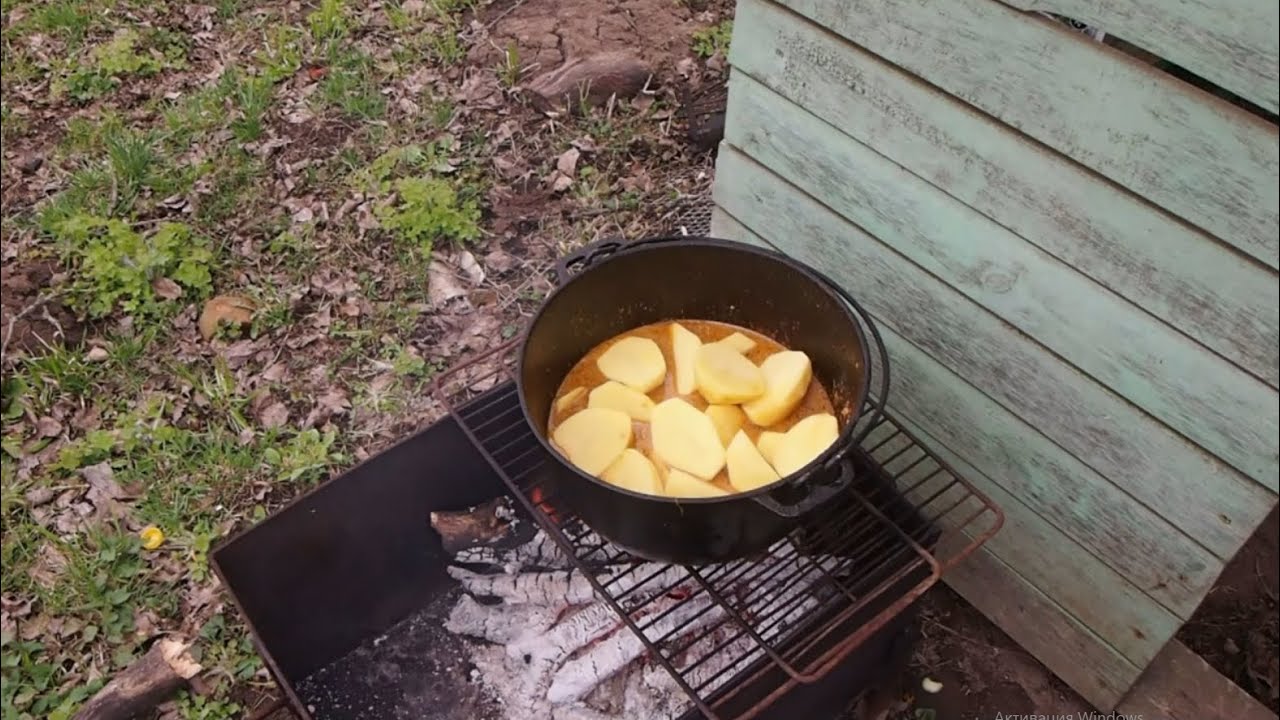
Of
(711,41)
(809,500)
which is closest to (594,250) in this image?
(809,500)

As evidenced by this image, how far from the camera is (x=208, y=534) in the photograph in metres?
2.85

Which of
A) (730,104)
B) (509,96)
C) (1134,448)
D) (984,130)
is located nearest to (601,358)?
(730,104)

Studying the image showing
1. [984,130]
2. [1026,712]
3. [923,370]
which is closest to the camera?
[984,130]

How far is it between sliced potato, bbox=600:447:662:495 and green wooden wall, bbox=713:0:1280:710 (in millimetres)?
733

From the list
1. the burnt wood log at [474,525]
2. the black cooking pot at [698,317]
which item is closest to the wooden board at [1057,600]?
the black cooking pot at [698,317]

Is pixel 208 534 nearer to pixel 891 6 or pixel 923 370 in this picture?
pixel 923 370

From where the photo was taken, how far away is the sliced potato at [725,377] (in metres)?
2.13

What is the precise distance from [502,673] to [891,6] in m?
1.76

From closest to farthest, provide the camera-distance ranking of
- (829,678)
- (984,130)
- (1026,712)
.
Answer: (984,130) → (829,678) → (1026,712)

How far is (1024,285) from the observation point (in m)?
1.97

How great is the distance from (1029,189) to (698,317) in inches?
32.3

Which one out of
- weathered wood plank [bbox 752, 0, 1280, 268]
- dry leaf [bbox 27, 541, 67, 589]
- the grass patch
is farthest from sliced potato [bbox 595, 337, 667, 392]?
the grass patch

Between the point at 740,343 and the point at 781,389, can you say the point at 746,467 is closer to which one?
the point at 781,389

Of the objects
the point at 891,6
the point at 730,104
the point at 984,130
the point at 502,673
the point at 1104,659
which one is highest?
the point at 891,6
